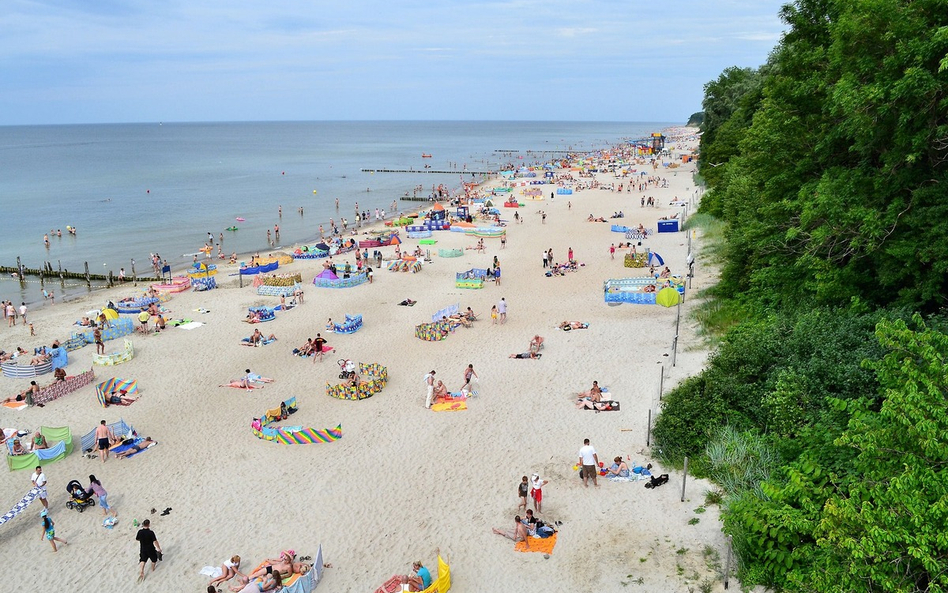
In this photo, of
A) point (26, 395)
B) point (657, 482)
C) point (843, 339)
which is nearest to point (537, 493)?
point (657, 482)

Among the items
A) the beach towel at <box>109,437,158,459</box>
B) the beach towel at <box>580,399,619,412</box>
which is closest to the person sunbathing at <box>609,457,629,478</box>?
the beach towel at <box>580,399,619,412</box>

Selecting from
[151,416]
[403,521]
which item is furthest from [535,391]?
[151,416]

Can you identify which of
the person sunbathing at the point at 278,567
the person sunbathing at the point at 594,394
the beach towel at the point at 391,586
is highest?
the person sunbathing at the point at 594,394

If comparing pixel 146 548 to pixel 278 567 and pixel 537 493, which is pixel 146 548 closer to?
pixel 278 567

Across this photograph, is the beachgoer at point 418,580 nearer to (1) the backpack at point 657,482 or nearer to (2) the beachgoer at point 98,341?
(1) the backpack at point 657,482

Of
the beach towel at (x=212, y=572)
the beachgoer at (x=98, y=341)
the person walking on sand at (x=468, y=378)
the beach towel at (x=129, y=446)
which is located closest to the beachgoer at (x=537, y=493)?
the beach towel at (x=212, y=572)
